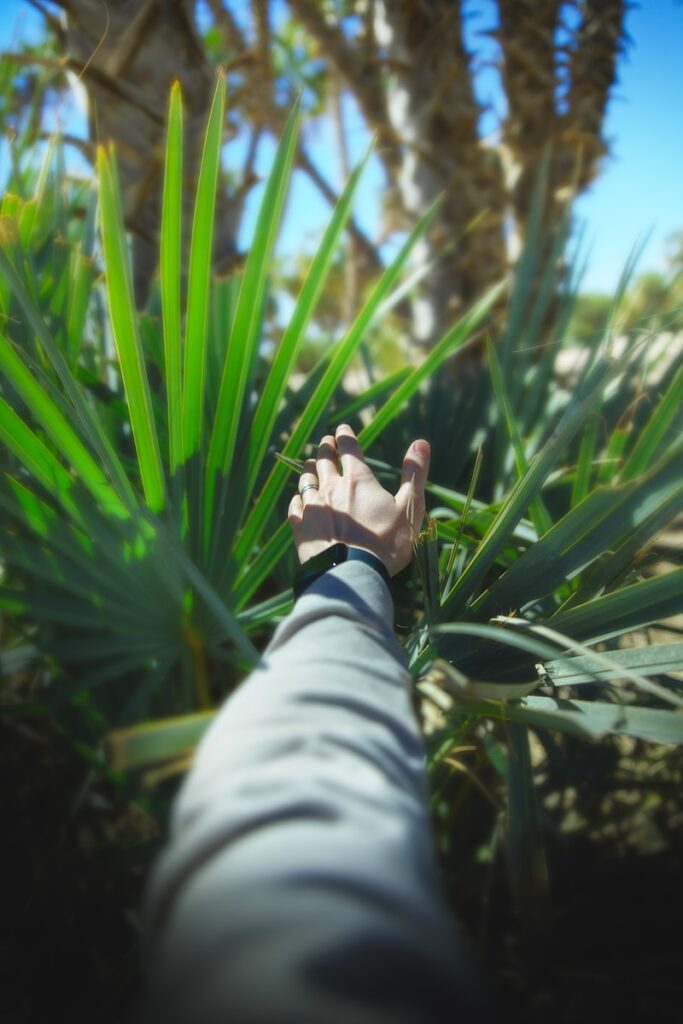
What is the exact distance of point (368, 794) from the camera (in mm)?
344

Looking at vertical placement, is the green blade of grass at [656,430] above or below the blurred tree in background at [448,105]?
below

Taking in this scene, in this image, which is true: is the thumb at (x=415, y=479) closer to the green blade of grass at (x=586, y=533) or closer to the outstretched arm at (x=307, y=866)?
the green blade of grass at (x=586, y=533)

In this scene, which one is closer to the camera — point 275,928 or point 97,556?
point 275,928

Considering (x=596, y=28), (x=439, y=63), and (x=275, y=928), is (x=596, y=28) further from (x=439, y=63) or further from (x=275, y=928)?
(x=275, y=928)

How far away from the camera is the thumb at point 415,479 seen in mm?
682

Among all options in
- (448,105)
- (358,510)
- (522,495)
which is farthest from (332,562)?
(448,105)

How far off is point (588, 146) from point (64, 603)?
103 inches

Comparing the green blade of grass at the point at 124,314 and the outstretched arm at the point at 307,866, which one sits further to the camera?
the green blade of grass at the point at 124,314

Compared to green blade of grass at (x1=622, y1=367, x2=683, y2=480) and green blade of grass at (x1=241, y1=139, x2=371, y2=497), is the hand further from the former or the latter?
green blade of grass at (x1=622, y1=367, x2=683, y2=480)

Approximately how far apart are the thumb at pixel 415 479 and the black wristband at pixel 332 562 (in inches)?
3.2

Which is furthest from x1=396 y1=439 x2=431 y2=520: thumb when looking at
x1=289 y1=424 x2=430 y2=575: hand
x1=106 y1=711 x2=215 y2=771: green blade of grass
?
x1=106 y1=711 x2=215 y2=771: green blade of grass

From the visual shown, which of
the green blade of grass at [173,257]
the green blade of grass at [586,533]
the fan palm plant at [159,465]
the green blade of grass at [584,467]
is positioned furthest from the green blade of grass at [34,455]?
the green blade of grass at [584,467]

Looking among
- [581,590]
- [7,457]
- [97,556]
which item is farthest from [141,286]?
[581,590]

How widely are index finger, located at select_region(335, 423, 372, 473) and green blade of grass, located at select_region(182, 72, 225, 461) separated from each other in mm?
169
